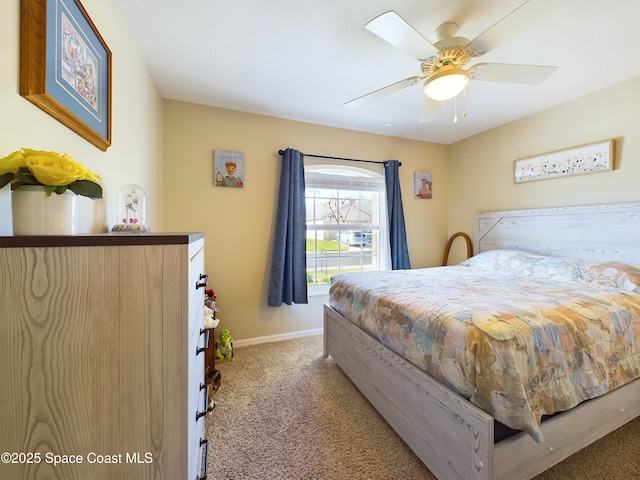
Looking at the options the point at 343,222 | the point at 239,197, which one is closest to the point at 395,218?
the point at 343,222

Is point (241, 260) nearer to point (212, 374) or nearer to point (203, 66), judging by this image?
point (212, 374)

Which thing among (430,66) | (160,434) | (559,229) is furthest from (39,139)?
(559,229)

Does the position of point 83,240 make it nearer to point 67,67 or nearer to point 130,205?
point 67,67

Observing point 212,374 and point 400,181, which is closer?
point 212,374

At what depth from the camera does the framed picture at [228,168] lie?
2.57 m

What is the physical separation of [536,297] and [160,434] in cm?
188

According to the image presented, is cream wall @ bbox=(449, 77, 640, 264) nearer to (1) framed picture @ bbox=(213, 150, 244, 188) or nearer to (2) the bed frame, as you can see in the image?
(2) the bed frame

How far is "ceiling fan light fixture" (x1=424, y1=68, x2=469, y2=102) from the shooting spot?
1490 millimetres

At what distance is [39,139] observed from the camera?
2.79 feet

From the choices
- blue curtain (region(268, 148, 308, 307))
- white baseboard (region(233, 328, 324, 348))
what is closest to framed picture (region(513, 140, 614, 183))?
blue curtain (region(268, 148, 308, 307))

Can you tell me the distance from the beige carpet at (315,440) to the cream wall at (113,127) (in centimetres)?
137

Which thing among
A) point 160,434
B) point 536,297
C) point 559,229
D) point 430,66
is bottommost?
point 160,434

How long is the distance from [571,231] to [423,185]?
161 cm

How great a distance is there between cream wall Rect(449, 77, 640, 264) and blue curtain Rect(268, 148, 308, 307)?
2230 mm
